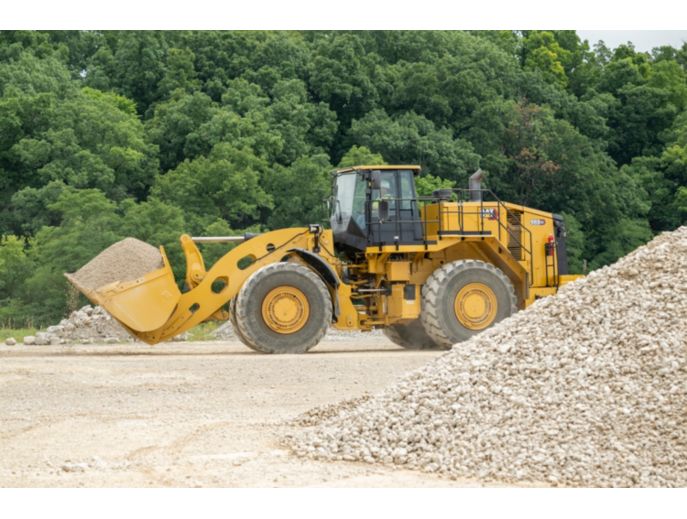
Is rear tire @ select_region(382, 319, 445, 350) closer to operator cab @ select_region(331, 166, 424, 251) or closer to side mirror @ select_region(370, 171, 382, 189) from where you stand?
A: operator cab @ select_region(331, 166, 424, 251)

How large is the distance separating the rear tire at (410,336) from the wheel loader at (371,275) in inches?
0.8

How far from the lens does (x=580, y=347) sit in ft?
34.5

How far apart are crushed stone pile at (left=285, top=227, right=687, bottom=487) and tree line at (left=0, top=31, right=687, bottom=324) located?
23.4m

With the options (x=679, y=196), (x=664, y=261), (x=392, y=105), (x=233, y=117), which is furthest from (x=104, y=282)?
(x=679, y=196)

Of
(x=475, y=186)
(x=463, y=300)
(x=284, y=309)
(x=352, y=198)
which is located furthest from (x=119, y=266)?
(x=475, y=186)

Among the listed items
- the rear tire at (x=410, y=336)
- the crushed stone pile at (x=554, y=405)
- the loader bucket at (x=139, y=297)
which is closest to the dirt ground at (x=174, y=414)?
the crushed stone pile at (x=554, y=405)

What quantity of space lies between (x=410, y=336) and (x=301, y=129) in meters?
23.4

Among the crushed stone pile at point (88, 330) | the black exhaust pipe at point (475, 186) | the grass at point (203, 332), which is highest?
the black exhaust pipe at point (475, 186)

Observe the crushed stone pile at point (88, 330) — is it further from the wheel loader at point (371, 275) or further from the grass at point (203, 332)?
the wheel loader at point (371, 275)

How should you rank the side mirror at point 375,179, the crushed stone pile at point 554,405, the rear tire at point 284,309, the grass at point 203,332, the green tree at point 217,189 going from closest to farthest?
the crushed stone pile at point 554,405 → the rear tire at point 284,309 → the side mirror at point 375,179 → the grass at point 203,332 → the green tree at point 217,189

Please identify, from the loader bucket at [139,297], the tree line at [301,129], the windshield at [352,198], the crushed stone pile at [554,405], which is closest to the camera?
the crushed stone pile at [554,405]

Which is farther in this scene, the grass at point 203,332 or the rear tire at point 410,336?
the grass at point 203,332

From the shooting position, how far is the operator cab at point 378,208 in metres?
19.5

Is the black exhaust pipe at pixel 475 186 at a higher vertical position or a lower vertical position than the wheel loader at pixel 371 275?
higher
